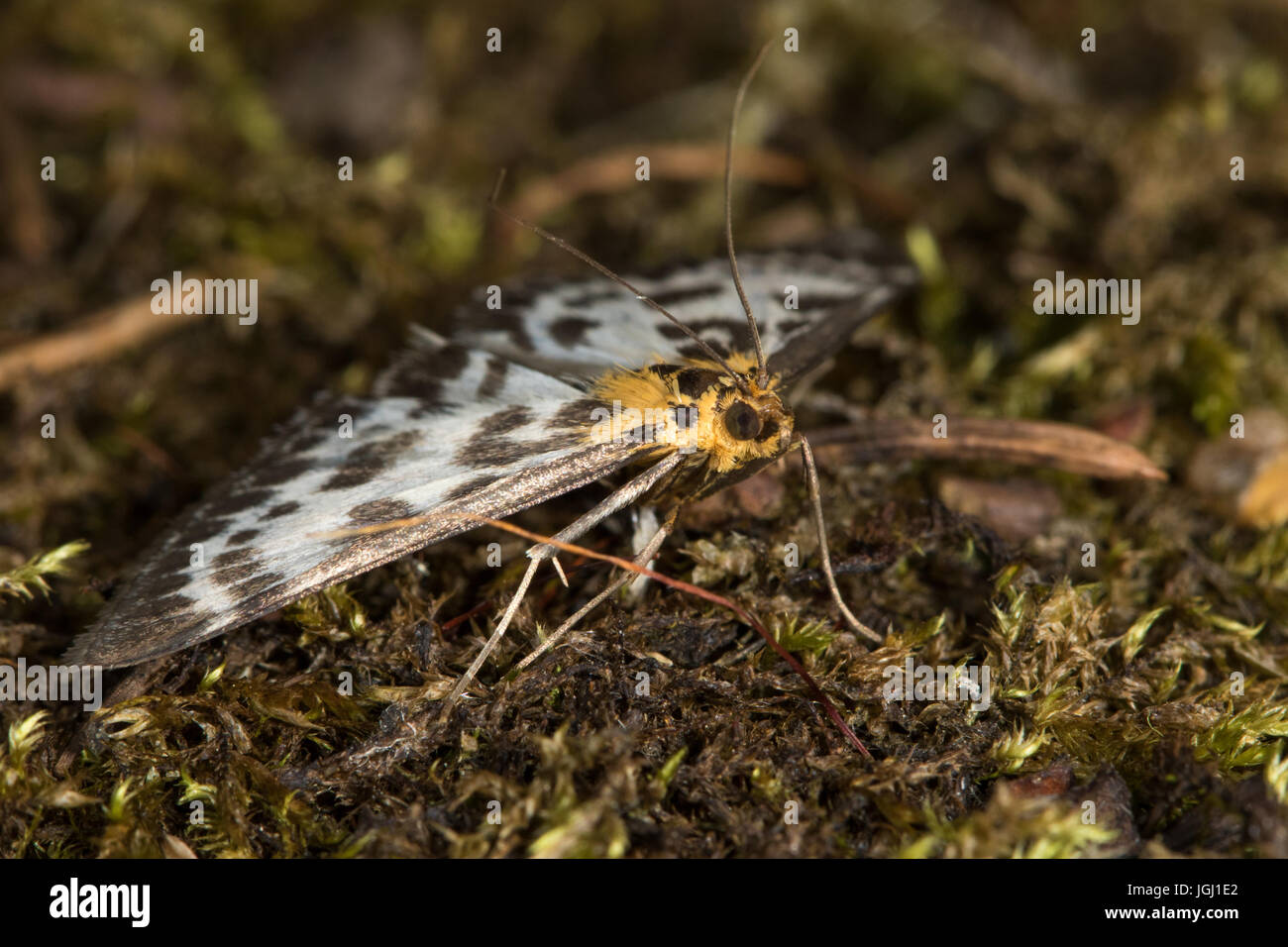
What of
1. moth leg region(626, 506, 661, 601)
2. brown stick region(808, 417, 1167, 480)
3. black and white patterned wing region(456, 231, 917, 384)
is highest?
black and white patterned wing region(456, 231, 917, 384)

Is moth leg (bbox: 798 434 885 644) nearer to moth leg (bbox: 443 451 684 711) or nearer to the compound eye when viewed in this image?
the compound eye

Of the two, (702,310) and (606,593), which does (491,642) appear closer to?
(606,593)

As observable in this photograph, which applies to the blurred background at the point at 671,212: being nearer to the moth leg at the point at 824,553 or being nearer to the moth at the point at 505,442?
the moth leg at the point at 824,553

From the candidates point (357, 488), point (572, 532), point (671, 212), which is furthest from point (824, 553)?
point (671, 212)

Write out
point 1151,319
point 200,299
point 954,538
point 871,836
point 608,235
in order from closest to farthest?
point 871,836, point 954,538, point 1151,319, point 200,299, point 608,235

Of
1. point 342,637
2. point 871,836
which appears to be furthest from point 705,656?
point 342,637

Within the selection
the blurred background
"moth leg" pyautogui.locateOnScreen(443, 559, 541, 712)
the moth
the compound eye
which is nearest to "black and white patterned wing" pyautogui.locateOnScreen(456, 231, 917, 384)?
the moth

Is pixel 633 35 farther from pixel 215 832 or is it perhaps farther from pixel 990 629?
pixel 215 832
